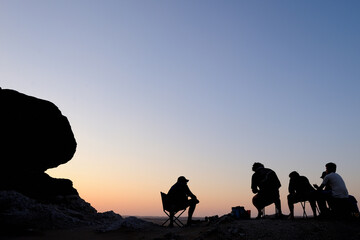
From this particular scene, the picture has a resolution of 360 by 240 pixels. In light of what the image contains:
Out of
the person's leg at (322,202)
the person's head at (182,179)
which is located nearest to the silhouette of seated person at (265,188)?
the person's leg at (322,202)

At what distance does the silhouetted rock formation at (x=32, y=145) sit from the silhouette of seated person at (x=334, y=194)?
460 inches

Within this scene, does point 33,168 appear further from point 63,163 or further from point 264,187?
point 264,187

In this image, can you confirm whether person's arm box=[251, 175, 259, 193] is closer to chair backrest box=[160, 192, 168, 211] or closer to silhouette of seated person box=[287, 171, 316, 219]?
silhouette of seated person box=[287, 171, 316, 219]

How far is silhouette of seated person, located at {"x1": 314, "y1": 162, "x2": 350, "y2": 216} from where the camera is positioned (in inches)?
377

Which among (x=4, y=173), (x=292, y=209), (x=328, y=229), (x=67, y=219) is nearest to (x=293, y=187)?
(x=292, y=209)

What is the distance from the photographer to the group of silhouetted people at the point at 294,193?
9.62 m

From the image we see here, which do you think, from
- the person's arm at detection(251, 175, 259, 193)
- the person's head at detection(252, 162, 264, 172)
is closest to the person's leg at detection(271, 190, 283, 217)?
the person's arm at detection(251, 175, 259, 193)

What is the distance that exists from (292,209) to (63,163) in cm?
1216

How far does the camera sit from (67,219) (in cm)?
1125

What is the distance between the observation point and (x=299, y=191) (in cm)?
1036

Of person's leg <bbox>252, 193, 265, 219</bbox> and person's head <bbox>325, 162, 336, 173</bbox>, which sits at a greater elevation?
person's head <bbox>325, 162, 336, 173</bbox>

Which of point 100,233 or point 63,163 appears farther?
point 63,163

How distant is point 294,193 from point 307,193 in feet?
1.42

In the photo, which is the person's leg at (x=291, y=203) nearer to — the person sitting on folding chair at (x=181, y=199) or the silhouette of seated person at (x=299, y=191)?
the silhouette of seated person at (x=299, y=191)
